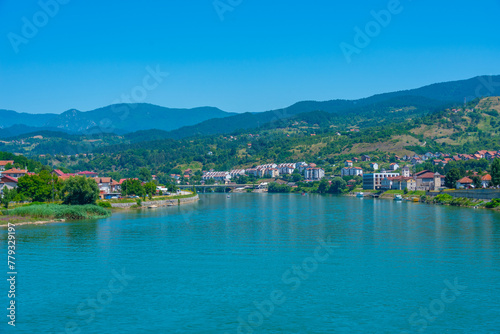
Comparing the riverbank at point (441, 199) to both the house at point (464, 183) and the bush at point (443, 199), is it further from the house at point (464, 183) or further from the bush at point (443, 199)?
the house at point (464, 183)

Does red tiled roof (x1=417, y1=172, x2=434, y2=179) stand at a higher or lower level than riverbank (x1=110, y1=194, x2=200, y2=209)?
higher

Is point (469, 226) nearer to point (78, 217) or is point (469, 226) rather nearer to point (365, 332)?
point (365, 332)

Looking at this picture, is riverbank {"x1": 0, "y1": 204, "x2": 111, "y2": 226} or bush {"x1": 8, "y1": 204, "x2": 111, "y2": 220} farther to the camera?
bush {"x1": 8, "y1": 204, "x2": 111, "y2": 220}

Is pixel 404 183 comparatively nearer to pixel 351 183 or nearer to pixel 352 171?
pixel 351 183

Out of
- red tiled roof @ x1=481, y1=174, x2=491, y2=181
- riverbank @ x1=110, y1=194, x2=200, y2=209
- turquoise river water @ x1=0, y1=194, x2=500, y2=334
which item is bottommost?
turquoise river water @ x1=0, y1=194, x2=500, y2=334

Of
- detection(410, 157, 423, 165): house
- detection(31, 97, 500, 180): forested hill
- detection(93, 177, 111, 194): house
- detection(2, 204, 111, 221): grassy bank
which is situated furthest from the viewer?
detection(31, 97, 500, 180): forested hill

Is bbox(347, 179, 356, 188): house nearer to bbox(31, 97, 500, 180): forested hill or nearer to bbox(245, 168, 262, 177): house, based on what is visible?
bbox(31, 97, 500, 180): forested hill

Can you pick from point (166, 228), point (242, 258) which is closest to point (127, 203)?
point (166, 228)

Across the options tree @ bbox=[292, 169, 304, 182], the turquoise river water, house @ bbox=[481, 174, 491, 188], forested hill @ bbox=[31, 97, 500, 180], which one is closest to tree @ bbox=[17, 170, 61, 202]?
the turquoise river water

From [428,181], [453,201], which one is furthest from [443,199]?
[428,181]
